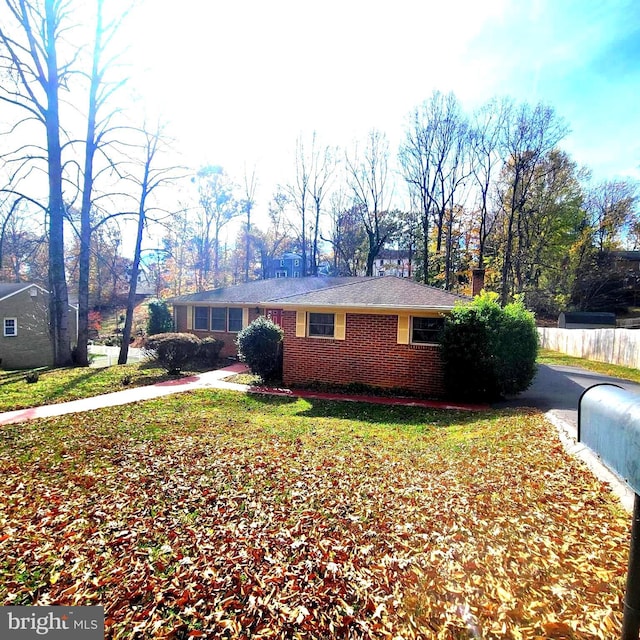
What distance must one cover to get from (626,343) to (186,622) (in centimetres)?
1970

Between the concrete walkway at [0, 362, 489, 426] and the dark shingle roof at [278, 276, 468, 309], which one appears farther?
the dark shingle roof at [278, 276, 468, 309]

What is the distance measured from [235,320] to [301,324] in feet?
23.0

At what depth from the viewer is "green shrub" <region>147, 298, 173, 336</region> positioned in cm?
2022

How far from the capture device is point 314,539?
10.3 feet

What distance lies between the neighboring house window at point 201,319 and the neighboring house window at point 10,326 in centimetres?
1239

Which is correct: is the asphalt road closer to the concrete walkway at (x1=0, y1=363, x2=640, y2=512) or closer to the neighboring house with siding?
the concrete walkway at (x1=0, y1=363, x2=640, y2=512)

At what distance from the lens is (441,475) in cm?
454

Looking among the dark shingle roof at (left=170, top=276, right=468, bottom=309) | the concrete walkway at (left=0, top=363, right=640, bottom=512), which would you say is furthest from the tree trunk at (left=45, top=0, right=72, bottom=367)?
the dark shingle roof at (left=170, top=276, right=468, bottom=309)

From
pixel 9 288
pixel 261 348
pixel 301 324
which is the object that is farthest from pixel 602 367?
pixel 9 288

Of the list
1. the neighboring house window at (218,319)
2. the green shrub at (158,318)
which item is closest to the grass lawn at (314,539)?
the neighboring house window at (218,319)

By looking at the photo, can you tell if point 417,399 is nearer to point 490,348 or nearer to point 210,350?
point 490,348

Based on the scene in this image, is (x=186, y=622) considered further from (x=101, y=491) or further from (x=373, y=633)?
(x=101, y=491)
